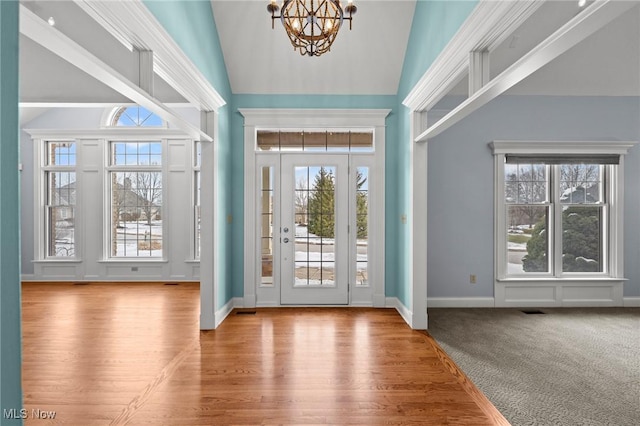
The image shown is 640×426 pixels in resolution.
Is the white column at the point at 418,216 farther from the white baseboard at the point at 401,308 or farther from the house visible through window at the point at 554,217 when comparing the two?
the house visible through window at the point at 554,217

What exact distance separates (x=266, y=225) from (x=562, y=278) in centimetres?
448

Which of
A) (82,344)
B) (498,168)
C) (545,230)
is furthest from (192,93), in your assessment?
(545,230)

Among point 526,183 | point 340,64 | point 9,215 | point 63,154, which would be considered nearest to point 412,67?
point 340,64

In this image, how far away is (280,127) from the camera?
488 centimetres

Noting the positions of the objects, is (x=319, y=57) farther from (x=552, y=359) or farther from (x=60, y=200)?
(x=60, y=200)

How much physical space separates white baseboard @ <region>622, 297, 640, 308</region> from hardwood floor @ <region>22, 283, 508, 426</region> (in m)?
3.51

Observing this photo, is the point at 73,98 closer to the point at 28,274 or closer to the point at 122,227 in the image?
the point at 122,227

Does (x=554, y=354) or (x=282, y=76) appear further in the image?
(x=282, y=76)

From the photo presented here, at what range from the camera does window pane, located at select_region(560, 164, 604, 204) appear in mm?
5133

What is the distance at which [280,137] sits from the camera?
4.94 metres

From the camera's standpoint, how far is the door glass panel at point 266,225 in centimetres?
490

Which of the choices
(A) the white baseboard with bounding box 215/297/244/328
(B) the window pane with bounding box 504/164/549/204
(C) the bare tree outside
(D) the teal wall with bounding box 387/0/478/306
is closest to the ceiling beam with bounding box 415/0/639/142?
(D) the teal wall with bounding box 387/0/478/306

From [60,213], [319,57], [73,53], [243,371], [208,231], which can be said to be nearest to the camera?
[73,53]

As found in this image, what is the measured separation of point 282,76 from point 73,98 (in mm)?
2772
